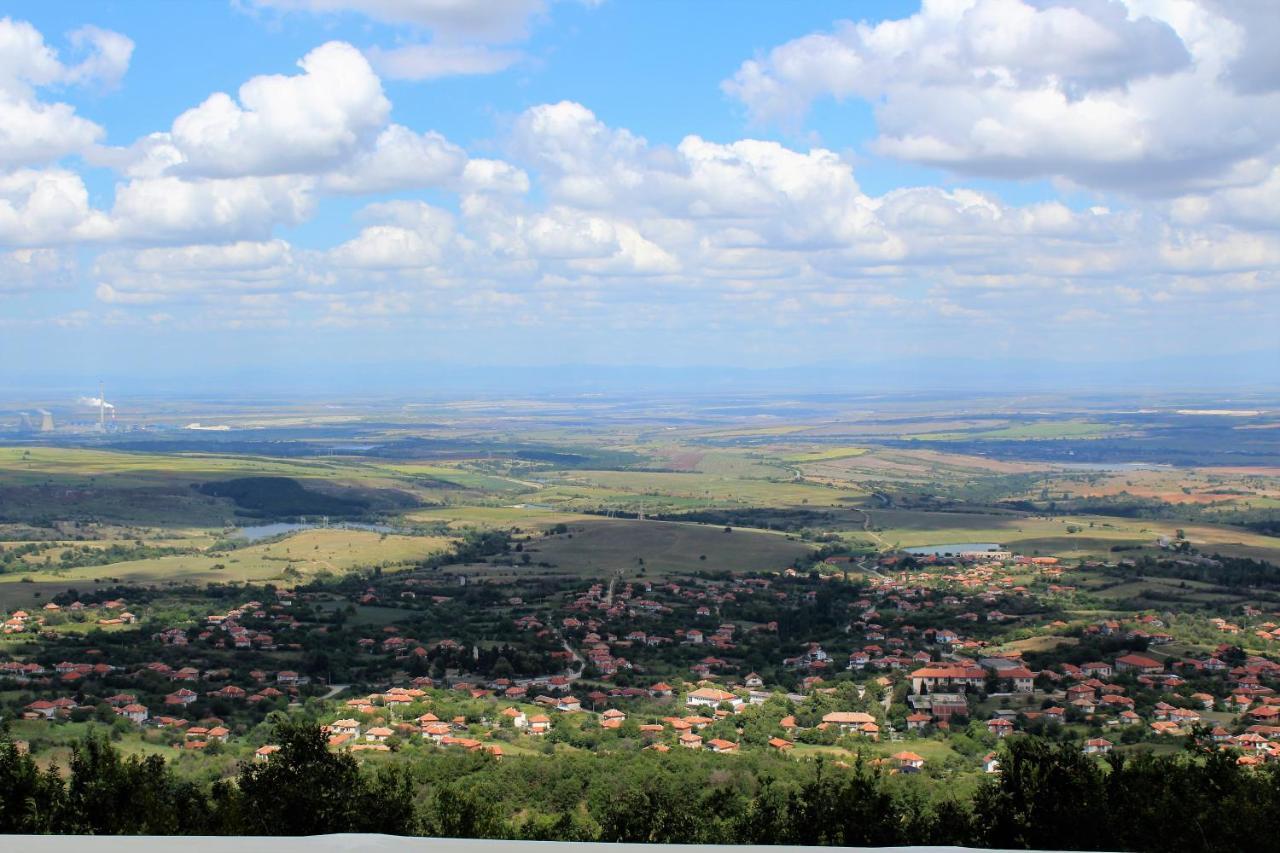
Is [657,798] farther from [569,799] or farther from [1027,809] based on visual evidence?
[1027,809]

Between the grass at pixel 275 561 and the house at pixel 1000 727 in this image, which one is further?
the grass at pixel 275 561

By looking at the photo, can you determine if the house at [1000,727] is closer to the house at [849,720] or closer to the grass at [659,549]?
the house at [849,720]

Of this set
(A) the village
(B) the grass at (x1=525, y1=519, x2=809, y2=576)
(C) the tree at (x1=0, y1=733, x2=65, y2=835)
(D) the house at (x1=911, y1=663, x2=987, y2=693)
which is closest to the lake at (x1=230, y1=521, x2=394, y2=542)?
(B) the grass at (x1=525, y1=519, x2=809, y2=576)

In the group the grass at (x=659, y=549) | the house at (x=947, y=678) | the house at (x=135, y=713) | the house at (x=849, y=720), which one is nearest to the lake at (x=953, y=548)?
the grass at (x=659, y=549)

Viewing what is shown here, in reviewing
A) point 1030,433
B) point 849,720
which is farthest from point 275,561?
point 1030,433

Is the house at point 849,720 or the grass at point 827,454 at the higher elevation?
the grass at point 827,454

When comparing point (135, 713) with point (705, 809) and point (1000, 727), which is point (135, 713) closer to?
point (705, 809)
